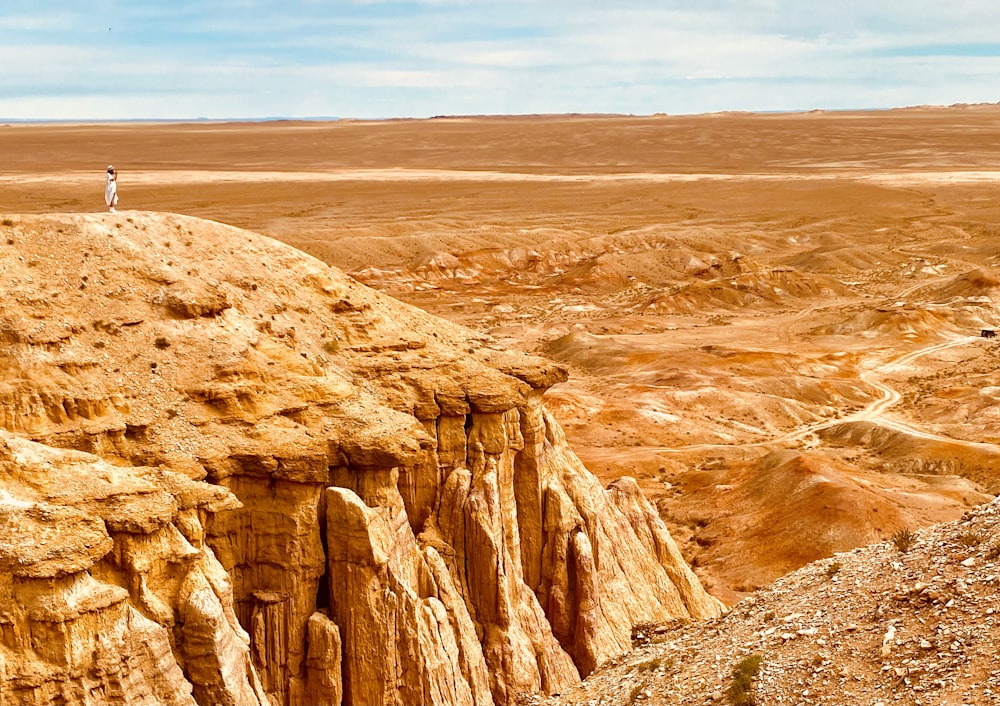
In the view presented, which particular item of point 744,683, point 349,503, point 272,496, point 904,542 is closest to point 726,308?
point 904,542

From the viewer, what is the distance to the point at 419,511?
842 inches

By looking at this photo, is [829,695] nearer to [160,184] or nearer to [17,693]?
[17,693]

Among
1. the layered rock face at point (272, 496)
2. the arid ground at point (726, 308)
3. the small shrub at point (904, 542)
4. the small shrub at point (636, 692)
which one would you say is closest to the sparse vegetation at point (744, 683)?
the small shrub at point (636, 692)

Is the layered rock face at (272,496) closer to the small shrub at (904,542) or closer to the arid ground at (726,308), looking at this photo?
the small shrub at (904,542)

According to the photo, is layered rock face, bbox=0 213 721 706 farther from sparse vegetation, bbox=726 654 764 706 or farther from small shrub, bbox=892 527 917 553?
small shrub, bbox=892 527 917 553

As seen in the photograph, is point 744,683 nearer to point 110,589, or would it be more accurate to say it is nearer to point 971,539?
point 971,539

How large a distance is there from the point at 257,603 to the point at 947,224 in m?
143

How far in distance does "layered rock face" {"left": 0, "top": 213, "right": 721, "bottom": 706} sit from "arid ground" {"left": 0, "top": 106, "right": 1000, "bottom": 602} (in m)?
14.0

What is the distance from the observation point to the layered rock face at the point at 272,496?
1476 centimetres

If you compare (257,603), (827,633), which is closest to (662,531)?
(827,633)

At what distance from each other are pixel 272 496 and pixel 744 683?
Result: 26.9ft

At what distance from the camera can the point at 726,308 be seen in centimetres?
9812

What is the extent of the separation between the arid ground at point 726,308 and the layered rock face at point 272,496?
14.0 metres

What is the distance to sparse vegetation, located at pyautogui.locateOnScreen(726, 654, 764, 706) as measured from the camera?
1618cm
